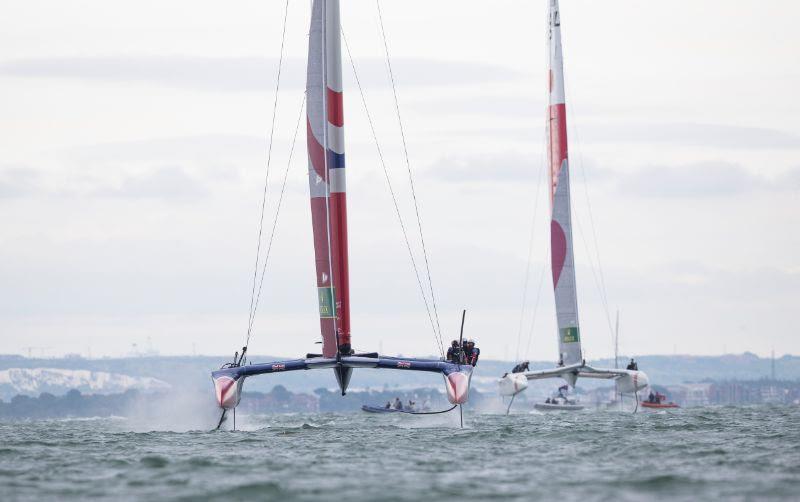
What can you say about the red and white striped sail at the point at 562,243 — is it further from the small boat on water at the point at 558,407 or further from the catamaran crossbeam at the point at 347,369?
the catamaran crossbeam at the point at 347,369

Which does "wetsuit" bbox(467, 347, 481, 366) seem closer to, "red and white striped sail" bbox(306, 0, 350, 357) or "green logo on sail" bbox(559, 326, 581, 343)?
"red and white striped sail" bbox(306, 0, 350, 357)

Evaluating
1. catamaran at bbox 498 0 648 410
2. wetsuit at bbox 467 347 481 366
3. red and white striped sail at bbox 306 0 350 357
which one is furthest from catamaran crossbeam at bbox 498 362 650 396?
red and white striped sail at bbox 306 0 350 357

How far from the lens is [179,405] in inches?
1426

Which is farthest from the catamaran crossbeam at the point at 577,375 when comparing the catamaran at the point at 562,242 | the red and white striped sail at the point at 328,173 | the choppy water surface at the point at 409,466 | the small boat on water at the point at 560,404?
the small boat on water at the point at 560,404

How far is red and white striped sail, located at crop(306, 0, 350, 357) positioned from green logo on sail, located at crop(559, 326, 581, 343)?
56.7ft

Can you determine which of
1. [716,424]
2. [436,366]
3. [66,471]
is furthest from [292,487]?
[716,424]

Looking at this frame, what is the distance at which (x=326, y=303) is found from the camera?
28.6m

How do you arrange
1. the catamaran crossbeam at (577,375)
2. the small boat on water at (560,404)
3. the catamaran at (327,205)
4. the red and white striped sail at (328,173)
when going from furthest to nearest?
the small boat on water at (560,404)
the catamaran crossbeam at (577,375)
the red and white striped sail at (328,173)
the catamaran at (327,205)

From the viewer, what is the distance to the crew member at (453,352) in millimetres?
28250

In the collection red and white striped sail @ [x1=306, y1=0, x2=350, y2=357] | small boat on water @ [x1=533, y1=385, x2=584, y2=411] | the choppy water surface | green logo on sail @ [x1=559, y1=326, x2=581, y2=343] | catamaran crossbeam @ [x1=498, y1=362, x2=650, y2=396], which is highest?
red and white striped sail @ [x1=306, y1=0, x2=350, y2=357]

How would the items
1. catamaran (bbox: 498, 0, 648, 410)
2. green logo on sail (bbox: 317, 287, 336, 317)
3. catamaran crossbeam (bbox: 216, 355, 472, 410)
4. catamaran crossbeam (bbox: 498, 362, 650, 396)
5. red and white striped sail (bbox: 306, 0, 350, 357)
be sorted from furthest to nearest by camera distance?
catamaran (bbox: 498, 0, 648, 410), catamaran crossbeam (bbox: 498, 362, 650, 396), red and white striped sail (bbox: 306, 0, 350, 357), green logo on sail (bbox: 317, 287, 336, 317), catamaran crossbeam (bbox: 216, 355, 472, 410)

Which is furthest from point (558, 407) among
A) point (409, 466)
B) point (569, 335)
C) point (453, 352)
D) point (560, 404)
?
point (409, 466)

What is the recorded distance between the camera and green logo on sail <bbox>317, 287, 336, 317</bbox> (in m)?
28.5

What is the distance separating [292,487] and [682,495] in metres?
4.49
